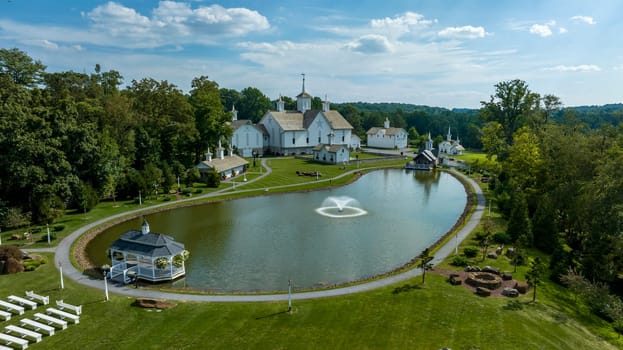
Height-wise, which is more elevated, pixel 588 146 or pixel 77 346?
pixel 588 146

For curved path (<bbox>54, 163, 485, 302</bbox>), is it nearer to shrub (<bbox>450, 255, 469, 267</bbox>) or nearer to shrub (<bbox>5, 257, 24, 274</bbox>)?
shrub (<bbox>450, 255, 469, 267</bbox>)

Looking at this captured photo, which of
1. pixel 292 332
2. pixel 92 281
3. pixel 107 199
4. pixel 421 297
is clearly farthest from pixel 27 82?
pixel 421 297

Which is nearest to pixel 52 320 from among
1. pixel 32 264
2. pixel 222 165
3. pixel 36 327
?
pixel 36 327

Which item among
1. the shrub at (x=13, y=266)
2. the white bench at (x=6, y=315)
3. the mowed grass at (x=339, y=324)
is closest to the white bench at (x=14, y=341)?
the mowed grass at (x=339, y=324)

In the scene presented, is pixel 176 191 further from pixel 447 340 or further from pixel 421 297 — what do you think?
pixel 447 340

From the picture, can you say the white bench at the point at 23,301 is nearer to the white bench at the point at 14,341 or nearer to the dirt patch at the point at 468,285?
the white bench at the point at 14,341

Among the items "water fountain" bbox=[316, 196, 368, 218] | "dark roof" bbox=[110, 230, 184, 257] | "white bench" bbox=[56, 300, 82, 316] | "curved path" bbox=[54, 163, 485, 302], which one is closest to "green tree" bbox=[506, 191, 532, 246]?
"curved path" bbox=[54, 163, 485, 302]
